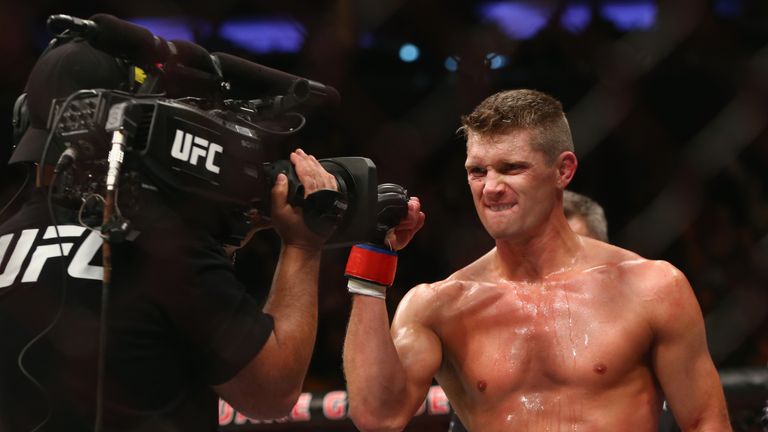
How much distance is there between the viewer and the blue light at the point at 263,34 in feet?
12.9

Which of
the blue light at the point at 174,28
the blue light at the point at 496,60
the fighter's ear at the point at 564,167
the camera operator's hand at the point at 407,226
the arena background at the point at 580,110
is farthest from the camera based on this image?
the arena background at the point at 580,110

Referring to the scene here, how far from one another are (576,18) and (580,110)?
1.26ft

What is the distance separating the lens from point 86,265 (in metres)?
1.39

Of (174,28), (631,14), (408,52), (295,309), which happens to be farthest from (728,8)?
(295,309)

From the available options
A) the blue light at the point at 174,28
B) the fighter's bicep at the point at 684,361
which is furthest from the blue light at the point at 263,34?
the fighter's bicep at the point at 684,361

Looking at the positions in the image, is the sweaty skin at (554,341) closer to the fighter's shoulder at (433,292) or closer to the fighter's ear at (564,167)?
the fighter's shoulder at (433,292)

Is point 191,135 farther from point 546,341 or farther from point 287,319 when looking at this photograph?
point 546,341

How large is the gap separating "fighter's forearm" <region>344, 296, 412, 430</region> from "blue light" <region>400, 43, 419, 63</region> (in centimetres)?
217

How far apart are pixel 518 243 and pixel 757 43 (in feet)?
8.71

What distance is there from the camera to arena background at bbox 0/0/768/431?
3861mm

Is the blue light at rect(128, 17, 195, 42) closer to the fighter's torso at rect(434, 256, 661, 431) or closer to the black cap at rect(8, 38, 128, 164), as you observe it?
the fighter's torso at rect(434, 256, 661, 431)

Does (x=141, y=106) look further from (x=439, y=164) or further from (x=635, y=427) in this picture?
(x=439, y=164)

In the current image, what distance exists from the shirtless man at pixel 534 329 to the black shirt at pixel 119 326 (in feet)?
2.15

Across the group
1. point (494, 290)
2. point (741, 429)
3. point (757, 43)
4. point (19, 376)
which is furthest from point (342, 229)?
point (757, 43)
